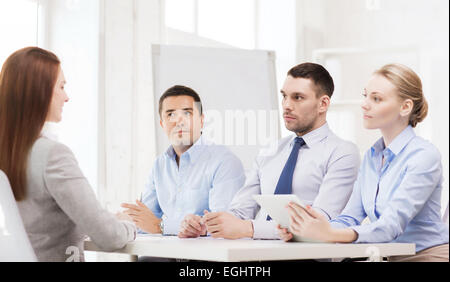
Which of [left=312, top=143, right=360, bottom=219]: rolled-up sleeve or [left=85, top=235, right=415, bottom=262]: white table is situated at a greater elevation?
[left=312, top=143, right=360, bottom=219]: rolled-up sleeve

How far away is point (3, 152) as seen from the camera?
175 centimetres

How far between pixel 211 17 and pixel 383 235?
2.79 metres

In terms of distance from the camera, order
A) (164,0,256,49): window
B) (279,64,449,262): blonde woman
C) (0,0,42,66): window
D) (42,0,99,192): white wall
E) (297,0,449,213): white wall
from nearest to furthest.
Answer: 1. (279,64,449,262): blonde woman
2. (0,0,42,66): window
3. (42,0,99,192): white wall
4. (164,0,256,49): window
5. (297,0,449,213): white wall

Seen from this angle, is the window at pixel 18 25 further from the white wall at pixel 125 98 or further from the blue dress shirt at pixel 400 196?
the blue dress shirt at pixel 400 196

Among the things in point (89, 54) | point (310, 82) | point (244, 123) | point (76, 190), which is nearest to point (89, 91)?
point (89, 54)

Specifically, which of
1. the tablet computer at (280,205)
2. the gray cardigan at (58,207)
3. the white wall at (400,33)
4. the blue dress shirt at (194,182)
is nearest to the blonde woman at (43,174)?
the gray cardigan at (58,207)

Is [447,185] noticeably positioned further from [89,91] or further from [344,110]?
[89,91]

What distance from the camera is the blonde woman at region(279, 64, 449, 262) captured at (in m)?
1.84

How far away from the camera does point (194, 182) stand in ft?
9.04

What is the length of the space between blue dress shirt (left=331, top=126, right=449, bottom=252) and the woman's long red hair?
1009 mm

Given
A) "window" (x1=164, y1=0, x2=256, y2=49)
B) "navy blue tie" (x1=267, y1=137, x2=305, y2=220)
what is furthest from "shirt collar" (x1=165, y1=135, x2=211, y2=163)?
"window" (x1=164, y1=0, x2=256, y2=49)

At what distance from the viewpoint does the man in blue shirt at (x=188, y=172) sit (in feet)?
8.96

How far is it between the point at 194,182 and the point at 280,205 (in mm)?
1043

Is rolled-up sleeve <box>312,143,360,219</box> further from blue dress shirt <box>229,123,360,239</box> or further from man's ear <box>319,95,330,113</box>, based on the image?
man's ear <box>319,95,330,113</box>
